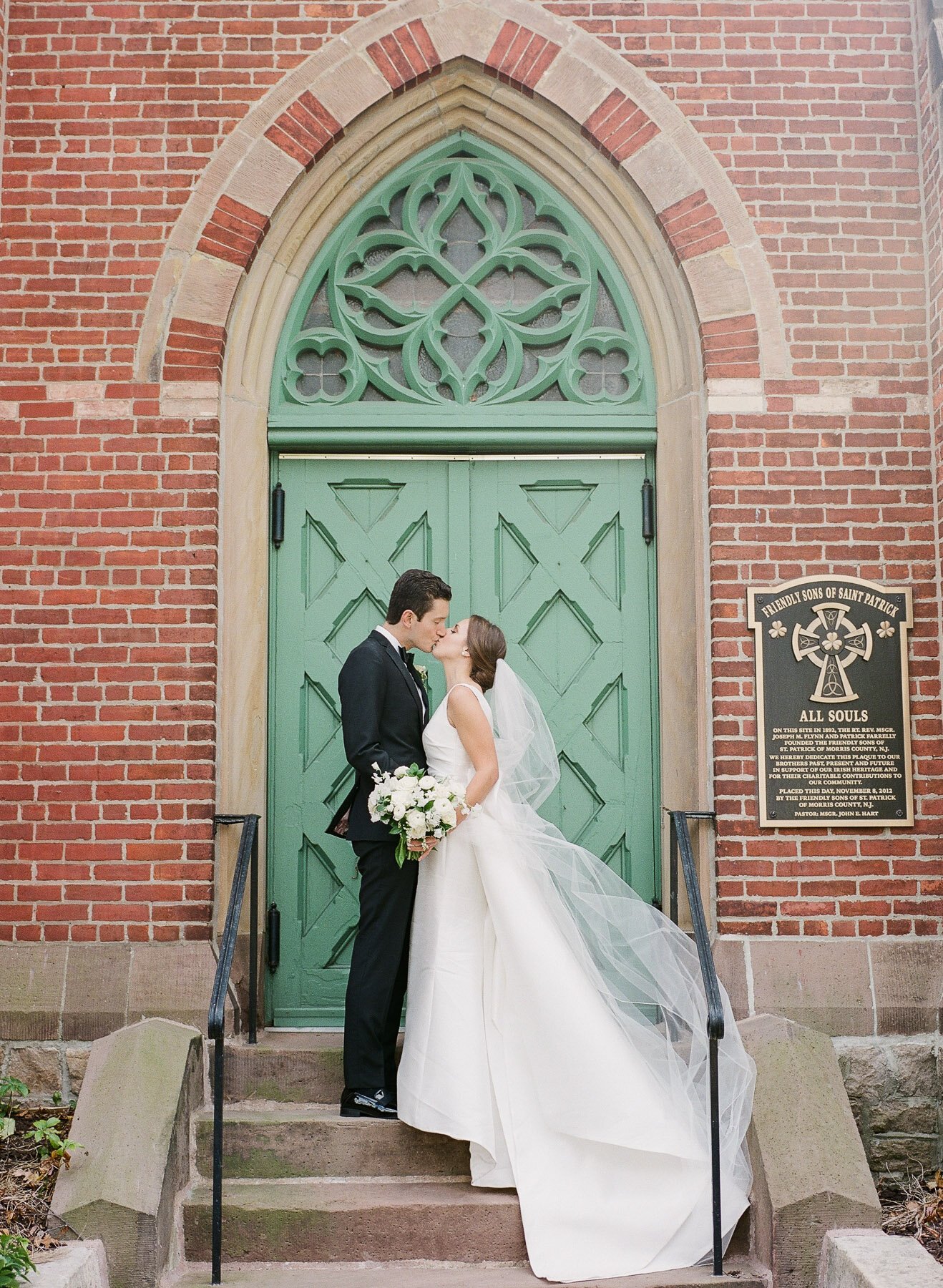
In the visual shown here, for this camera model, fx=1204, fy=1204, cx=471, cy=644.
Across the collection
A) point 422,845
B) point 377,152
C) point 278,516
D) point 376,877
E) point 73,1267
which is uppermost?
point 377,152

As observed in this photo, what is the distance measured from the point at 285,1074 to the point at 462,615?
89.2 inches

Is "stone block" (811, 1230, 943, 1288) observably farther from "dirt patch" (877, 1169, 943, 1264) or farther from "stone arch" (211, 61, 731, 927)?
"stone arch" (211, 61, 731, 927)

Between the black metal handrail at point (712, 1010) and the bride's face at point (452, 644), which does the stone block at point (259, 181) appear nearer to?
the bride's face at point (452, 644)

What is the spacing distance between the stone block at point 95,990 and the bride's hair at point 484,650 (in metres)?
1.99

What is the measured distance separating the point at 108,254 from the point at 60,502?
1215 millimetres

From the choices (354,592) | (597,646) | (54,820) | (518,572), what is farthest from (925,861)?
(54,820)

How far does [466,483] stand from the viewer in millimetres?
6039

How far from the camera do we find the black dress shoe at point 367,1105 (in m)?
4.82

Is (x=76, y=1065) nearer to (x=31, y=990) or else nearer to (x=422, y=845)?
(x=31, y=990)

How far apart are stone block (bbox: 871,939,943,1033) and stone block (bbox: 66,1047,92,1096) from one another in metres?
3.47

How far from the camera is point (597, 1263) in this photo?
4.21 metres

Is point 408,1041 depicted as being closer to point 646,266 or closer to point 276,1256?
point 276,1256

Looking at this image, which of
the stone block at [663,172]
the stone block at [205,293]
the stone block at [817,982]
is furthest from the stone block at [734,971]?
the stone block at [205,293]

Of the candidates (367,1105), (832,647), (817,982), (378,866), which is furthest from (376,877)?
(832,647)
